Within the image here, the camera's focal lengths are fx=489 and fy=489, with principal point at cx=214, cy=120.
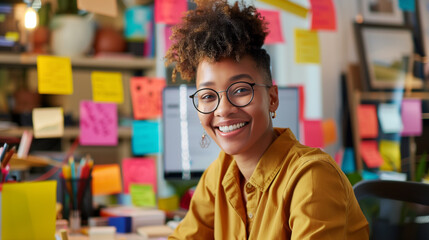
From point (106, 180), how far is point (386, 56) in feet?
5.01

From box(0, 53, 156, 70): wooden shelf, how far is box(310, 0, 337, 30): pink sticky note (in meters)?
0.74

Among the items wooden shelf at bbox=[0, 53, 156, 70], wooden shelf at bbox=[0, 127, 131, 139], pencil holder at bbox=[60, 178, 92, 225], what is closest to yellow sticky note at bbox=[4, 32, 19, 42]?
wooden shelf at bbox=[0, 53, 156, 70]

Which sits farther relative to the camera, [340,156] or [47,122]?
[340,156]

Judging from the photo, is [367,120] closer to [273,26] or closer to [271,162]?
[273,26]

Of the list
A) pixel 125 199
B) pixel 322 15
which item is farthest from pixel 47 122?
Answer: pixel 322 15

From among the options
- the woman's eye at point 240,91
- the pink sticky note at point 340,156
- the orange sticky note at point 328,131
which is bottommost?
the pink sticky note at point 340,156

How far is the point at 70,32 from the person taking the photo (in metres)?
2.12

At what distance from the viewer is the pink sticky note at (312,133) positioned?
7.25ft

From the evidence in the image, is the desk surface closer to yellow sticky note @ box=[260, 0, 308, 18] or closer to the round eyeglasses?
the round eyeglasses

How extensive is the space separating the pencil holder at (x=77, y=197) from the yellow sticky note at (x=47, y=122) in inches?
6.0

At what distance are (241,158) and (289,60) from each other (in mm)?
1565

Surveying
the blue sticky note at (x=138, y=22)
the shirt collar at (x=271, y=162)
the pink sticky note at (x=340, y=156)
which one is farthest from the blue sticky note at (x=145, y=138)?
the pink sticky note at (x=340, y=156)

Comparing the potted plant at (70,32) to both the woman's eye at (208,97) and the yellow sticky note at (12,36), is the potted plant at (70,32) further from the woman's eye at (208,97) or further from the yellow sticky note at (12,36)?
the woman's eye at (208,97)

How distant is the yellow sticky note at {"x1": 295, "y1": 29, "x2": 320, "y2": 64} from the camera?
2.15 metres
